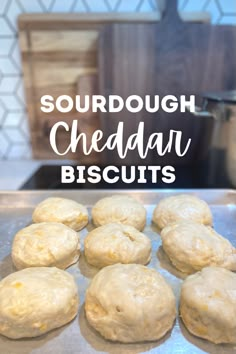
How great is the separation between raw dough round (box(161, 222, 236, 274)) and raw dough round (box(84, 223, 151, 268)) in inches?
2.8

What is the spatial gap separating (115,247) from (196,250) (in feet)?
0.67

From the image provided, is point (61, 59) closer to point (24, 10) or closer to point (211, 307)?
point (24, 10)

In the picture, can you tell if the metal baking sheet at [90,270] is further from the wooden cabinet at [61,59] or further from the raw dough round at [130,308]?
the wooden cabinet at [61,59]

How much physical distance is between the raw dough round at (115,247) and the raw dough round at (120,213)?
0.09 metres

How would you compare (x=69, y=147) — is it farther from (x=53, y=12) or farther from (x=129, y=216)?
(x=129, y=216)

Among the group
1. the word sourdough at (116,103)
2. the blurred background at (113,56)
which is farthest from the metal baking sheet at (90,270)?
the word sourdough at (116,103)

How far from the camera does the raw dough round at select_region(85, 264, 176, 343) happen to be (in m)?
0.63

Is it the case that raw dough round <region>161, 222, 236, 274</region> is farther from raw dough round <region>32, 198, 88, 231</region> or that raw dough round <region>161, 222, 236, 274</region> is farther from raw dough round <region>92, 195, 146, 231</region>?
raw dough round <region>32, 198, 88, 231</region>

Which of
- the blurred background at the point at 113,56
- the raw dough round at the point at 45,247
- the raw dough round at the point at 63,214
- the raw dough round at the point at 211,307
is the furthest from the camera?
the blurred background at the point at 113,56

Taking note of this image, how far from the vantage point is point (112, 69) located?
142cm

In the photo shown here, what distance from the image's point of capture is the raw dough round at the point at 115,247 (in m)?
0.81

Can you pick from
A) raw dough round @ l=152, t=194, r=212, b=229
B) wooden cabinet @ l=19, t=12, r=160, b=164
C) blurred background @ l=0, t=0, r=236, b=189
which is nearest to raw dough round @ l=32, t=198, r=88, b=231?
raw dough round @ l=152, t=194, r=212, b=229

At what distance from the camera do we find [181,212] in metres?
0.97

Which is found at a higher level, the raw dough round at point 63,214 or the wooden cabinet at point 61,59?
the wooden cabinet at point 61,59
